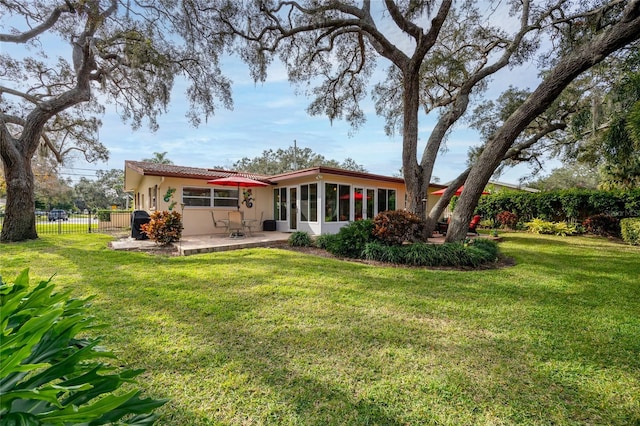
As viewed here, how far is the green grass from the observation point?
6.48ft

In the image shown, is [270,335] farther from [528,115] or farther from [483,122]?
[483,122]

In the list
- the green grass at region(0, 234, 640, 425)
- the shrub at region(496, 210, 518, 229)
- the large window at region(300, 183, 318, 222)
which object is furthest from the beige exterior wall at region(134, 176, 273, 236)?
the shrub at region(496, 210, 518, 229)

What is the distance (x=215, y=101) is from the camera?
392 inches

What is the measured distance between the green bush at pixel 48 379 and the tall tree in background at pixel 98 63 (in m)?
9.63

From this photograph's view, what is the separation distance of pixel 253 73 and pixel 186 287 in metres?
7.81

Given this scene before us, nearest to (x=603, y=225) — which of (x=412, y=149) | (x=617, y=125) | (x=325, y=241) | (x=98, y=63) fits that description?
(x=617, y=125)

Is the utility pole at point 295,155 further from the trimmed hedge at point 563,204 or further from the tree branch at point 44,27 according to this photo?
the tree branch at point 44,27

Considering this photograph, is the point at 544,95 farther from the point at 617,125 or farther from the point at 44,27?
the point at 44,27

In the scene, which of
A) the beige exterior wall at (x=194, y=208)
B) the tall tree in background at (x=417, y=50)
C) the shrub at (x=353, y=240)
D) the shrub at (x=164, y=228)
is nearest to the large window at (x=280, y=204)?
the beige exterior wall at (x=194, y=208)

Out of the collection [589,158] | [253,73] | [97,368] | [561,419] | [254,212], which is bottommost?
[561,419]

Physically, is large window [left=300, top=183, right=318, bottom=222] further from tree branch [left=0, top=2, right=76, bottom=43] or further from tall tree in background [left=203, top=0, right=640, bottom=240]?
tree branch [left=0, top=2, right=76, bottom=43]

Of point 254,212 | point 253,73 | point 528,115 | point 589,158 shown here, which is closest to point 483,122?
point 589,158

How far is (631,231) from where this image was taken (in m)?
10.2

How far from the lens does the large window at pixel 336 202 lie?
11.5m
